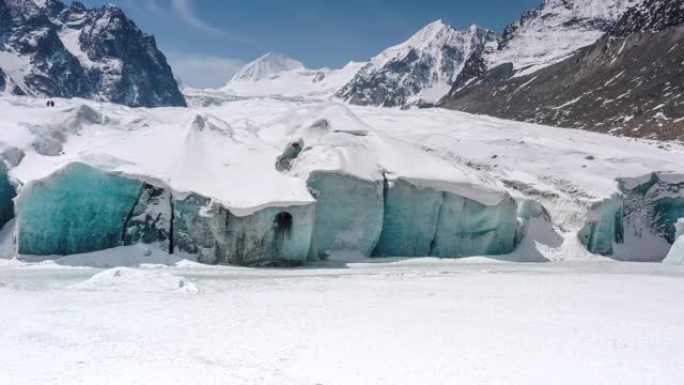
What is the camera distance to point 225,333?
10.6m

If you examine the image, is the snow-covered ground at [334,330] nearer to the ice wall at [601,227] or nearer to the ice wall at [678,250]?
the ice wall at [678,250]

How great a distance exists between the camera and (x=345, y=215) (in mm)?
23031

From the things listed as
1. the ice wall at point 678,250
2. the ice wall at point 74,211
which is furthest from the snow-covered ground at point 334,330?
the ice wall at point 678,250

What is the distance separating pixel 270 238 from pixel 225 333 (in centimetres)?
1005

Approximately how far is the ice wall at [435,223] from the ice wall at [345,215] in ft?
3.06

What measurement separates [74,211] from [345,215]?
904 centimetres

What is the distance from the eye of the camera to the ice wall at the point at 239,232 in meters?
20.2

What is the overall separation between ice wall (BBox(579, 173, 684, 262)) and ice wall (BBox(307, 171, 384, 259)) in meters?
10.1

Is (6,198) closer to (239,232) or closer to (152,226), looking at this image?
(152,226)

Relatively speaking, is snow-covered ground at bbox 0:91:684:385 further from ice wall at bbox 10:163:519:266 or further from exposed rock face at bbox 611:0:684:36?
exposed rock face at bbox 611:0:684:36

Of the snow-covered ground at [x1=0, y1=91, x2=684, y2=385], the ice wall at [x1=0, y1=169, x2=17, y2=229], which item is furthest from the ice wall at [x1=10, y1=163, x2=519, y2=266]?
the ice wall at [x1=0, y1=169, x2=17, y2=229]

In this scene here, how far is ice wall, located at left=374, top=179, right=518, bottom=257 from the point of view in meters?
23.9

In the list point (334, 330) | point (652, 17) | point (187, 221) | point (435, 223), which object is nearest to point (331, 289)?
point (334, 330)

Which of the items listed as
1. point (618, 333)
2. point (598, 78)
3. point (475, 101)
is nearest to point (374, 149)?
point (618, 333)
